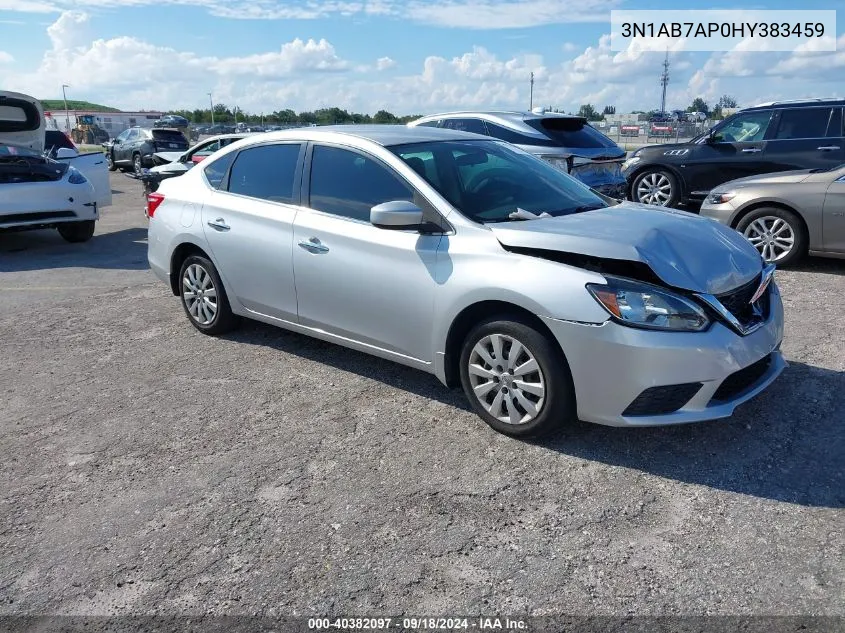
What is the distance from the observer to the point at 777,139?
983 centimetres

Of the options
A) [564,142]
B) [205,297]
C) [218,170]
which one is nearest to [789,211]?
[564,142]

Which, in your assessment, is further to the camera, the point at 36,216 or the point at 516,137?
the point at 516,137

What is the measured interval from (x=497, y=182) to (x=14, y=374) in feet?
12.0

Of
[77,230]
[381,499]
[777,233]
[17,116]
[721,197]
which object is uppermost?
[17,116]

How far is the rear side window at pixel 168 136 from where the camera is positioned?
24172mm

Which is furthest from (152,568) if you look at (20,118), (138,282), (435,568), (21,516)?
(20,118)

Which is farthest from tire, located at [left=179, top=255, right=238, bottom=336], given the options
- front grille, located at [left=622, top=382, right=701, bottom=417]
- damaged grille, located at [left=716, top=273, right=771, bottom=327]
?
damaged grille, located at [left=716, top=273, right=771, bottom=327]

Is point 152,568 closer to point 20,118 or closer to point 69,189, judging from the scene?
point 69,189

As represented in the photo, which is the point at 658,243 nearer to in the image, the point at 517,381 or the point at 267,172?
the point at 517,381

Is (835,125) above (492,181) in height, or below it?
above

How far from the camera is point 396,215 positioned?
12.7 feet

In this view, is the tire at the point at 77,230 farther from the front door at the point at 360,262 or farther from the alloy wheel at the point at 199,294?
the front door at the point at 360,262

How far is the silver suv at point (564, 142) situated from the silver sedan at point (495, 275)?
4607 millimetres

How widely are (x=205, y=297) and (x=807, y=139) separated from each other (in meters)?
8.28
